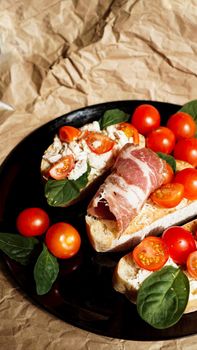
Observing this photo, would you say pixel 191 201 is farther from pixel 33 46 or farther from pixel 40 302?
pixel 33 46

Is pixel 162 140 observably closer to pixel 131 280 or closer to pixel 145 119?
pixel 145 119

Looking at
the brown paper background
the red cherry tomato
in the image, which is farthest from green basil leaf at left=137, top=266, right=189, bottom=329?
the brown paper background

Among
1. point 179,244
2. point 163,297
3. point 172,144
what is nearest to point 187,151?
point 172,144

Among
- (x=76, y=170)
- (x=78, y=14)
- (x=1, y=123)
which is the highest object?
(x=78, y=14)

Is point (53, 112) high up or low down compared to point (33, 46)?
down

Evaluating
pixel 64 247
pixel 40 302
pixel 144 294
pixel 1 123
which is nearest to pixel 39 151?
pixel 1 123

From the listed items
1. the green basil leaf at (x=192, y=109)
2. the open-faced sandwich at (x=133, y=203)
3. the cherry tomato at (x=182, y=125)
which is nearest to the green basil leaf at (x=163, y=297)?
the open-faced sandwich at (x=133, y=203)

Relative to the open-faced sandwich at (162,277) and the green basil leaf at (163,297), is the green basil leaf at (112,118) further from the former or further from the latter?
the green basil leaf at (163,297)
